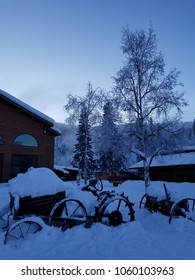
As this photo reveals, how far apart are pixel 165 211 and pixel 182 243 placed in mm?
1755

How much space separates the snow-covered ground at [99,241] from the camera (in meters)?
4.26

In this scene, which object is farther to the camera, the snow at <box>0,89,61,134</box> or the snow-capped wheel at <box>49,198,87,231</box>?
the snow at <box>0,89,61,134</box>

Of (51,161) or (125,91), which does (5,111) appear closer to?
(51,161)

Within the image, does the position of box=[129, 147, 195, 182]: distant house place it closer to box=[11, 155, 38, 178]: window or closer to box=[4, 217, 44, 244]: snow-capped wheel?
box=[11, 155, 38, 178]: window

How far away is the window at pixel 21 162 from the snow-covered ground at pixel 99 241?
37.1ft

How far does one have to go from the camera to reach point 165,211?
6570 millimetres

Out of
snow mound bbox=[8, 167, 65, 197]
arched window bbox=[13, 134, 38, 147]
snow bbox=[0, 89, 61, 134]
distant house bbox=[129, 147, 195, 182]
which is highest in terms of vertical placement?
snow bbox=[0, 89, 61, 134]

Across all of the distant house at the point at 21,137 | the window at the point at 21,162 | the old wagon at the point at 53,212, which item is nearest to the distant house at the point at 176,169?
the distant house at the point at 21,137

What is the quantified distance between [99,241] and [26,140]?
1416 centimetres

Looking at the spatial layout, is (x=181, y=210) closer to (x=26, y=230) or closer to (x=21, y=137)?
(x=26, y=230)

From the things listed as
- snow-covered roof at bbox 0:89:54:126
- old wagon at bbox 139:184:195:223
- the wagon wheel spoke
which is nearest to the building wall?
snow-covered roof at bbox 0:89:54:126

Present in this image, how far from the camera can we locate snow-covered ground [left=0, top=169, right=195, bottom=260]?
4.26m

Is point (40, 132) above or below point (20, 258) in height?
above
